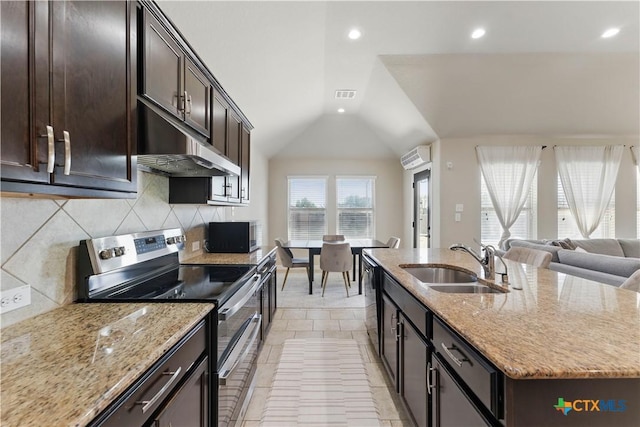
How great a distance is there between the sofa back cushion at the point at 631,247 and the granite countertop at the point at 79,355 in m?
5.94

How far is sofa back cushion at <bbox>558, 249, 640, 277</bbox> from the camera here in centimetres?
232

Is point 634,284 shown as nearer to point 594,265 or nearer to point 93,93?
point 594,265

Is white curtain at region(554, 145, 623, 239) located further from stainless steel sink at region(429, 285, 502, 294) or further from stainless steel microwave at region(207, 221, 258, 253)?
stainless steel microwave at region(207, 221, 258, 253)

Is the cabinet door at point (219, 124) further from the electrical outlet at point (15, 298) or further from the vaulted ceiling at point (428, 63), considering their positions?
the electrical outlet at point (15, 298)

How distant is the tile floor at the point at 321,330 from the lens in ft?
6.29

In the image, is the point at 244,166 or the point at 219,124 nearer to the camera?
the point at 219,124

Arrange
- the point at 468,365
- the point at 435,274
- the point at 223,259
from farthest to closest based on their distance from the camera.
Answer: the point at 223,259 → the point at 435,274 → the point at 468,365

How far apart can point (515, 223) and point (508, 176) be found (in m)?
0.86

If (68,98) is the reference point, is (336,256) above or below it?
below

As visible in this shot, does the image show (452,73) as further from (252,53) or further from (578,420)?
(578,420)

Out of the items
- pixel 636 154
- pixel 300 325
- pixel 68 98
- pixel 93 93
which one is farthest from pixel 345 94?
pixel 636 154

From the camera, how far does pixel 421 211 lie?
557 cm

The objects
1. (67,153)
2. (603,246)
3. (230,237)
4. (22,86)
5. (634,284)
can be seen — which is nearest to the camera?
(22,86)

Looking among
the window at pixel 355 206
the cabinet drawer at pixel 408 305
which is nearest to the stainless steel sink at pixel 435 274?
the cabinet drawer at pixel 408 305
